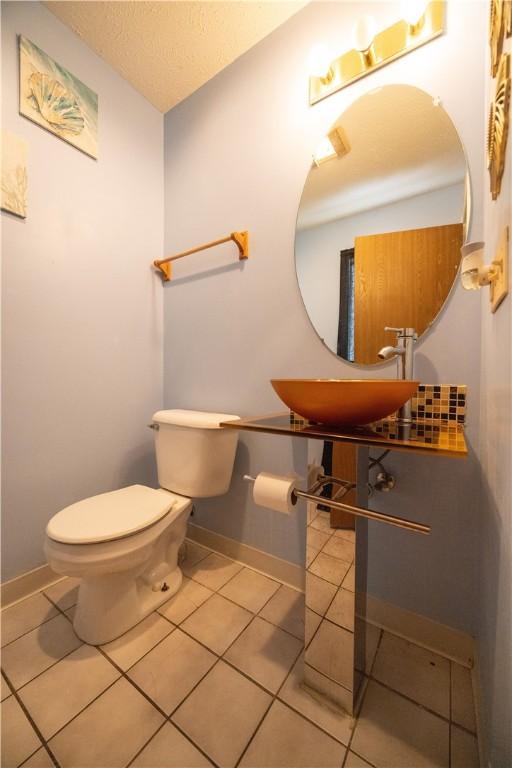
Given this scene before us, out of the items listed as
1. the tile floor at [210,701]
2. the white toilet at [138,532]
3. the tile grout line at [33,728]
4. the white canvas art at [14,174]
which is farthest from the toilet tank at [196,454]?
the white canvas art at [14,174]

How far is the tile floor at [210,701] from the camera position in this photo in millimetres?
704

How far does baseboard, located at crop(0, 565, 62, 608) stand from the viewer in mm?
1133

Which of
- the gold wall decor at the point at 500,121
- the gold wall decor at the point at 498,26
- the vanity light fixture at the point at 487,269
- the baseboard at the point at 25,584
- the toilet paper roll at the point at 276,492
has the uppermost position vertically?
the gold wall decor at the point at 498,26

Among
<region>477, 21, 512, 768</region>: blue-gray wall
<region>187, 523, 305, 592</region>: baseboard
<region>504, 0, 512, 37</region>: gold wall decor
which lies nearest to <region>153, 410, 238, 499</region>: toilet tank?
<region>187, 523, 305, 592</region>: baseboard

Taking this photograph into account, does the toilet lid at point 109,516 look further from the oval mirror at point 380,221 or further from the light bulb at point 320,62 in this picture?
the light bulb at point 320,62

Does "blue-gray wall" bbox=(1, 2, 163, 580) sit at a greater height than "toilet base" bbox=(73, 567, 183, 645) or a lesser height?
greater

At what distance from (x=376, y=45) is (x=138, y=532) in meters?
1.85

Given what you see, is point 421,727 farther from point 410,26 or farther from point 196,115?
point 196,115

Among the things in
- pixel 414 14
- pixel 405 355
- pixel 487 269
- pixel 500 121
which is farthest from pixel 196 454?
pixel 414 14

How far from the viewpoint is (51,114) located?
1.21 m

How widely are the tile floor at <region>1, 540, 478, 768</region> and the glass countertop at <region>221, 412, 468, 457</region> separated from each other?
0.56 meters

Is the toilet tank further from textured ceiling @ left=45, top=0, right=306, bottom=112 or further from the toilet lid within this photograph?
textured ceiling @ left=45, top=0, right=306, bottom=112

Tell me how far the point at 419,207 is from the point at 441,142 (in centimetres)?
19

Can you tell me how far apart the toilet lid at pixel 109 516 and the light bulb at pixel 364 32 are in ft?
5.78
